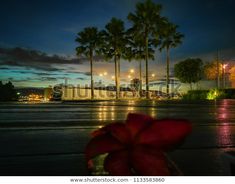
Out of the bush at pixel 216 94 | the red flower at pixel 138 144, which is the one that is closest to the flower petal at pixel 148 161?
the red flower at pixel 138 144

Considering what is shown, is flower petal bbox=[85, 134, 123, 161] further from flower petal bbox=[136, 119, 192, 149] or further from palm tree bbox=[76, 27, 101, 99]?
palm tree bbox=[76, 27, 101, 99]

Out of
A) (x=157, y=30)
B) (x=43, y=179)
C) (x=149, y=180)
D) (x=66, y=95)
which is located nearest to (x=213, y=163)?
(x=43, y=179)

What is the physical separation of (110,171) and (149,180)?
12cm

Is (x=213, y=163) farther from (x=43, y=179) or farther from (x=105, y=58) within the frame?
(x=105, y=58)

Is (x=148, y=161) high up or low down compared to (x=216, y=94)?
down

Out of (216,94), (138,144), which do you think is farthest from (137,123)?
(216,94)

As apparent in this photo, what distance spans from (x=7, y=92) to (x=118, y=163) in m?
41.9

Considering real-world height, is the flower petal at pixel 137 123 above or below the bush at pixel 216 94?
below

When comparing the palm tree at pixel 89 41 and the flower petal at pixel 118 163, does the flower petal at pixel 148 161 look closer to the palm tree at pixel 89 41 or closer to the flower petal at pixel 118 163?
the flower petal at pixel 118 163

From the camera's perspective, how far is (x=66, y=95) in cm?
5150

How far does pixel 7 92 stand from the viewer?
134ft

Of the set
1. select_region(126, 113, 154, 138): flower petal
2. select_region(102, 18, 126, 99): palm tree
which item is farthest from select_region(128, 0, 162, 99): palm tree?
select_region(126, 113, 154, 138): flower petal

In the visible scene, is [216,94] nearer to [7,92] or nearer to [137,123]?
[7,92]

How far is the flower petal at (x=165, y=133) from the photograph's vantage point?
2.41 feet
